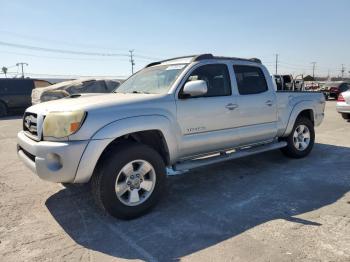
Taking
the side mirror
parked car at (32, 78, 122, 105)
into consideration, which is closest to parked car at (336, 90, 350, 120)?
parked car at (32, 78, 122, 105)

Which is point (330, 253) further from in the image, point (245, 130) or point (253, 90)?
point (253, 90)

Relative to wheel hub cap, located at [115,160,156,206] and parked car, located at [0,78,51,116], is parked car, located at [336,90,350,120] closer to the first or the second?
wheel hub cap, located at [115,160,156,206]

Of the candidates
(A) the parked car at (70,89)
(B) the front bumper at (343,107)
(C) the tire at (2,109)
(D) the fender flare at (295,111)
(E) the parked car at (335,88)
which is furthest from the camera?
(E) the parked car at (335,88)

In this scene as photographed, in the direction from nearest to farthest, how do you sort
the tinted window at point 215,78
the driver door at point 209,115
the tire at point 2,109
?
the driver door at point 209,115 → the tinted window at point 215,78 → the tire at point 2,109

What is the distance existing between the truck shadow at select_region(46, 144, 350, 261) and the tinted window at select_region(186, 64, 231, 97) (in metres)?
1.40

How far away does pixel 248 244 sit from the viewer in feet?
11.0

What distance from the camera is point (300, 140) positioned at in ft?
22.0

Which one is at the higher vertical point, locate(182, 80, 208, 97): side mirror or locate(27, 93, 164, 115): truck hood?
locate(182, 80, 208, 97): side mirror

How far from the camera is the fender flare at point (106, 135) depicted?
12.1 ft

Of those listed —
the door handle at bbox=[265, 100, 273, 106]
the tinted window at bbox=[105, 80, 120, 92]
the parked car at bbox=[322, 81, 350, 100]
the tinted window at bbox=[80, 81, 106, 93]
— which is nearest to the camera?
the door handle at bbox=[265, 100, 273, 106]

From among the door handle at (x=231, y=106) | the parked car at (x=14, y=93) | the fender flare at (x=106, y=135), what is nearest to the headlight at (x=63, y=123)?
the fender flare at (x=106, y=135)

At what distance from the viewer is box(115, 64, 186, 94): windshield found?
15.4ft

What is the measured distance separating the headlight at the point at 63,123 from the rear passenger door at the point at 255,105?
252cm

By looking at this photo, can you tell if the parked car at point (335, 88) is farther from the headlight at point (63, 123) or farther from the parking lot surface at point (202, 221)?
the headlight at point (63, 123)
